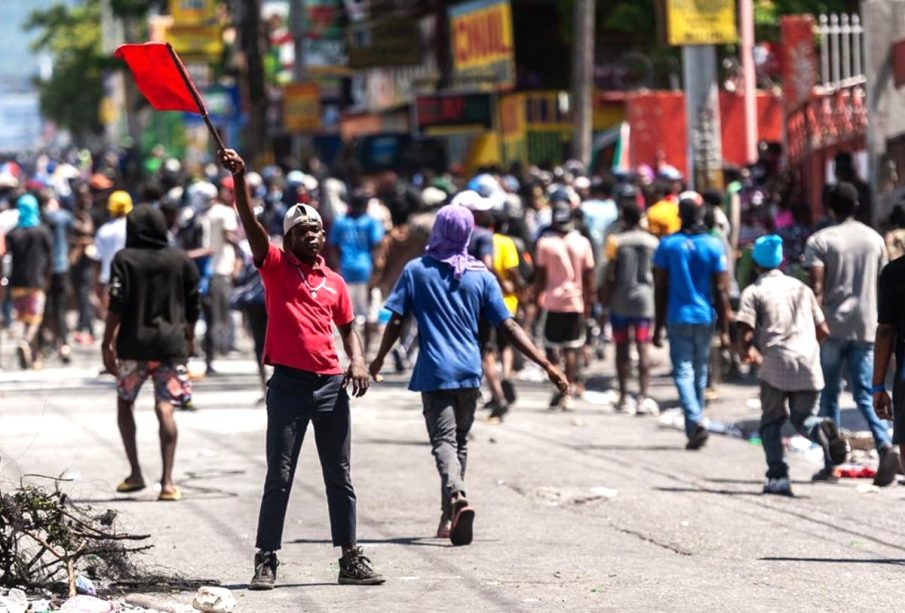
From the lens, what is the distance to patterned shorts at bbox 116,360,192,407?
40.7 ft

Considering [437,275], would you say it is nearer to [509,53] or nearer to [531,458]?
→ [531,458]

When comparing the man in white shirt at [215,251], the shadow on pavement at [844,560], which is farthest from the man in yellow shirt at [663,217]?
the shadow on pavement at [844,560]

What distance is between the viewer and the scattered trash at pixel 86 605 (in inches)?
308

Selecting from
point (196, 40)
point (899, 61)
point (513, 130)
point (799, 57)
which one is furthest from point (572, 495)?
point (196, 40)

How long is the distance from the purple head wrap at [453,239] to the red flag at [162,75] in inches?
85.9

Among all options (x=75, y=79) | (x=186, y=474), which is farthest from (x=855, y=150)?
(x=75, y=79)

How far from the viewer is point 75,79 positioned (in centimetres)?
13288

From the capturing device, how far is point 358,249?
71.2 ft

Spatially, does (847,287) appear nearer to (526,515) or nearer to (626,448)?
(626,448)

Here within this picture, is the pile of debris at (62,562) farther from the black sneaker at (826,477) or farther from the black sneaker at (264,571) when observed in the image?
the black sneaker at (826,477)

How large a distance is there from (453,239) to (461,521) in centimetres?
151

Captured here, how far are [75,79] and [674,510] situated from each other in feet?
410

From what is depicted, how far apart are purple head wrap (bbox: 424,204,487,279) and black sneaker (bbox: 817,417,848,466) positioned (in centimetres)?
290

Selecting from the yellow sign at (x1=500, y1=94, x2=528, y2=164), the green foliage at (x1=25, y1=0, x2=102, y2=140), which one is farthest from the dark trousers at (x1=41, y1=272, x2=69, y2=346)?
the green foliage at (x1=25, y1=0, x2=102, y2=140)
